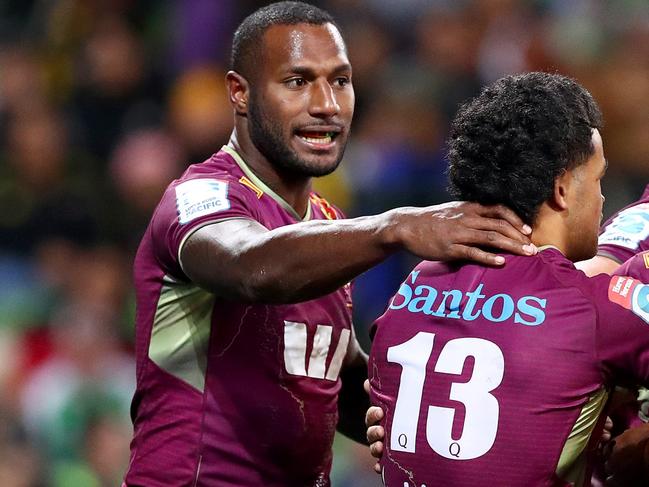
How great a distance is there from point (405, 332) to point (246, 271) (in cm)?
48

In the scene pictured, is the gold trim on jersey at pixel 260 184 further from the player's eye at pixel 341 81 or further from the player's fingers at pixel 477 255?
the player's fingers at pixel 477 255

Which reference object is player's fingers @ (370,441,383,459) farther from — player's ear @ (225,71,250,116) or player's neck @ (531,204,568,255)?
player's ear @ (225,71,250,116)

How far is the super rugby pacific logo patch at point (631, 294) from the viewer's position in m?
2.92

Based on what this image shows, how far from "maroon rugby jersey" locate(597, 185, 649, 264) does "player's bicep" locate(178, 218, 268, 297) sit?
1099 millimetres

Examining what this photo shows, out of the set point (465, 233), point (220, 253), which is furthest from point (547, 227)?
point (220, 253)

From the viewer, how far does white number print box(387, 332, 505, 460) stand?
2.99 meters

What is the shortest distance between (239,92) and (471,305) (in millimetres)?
1596

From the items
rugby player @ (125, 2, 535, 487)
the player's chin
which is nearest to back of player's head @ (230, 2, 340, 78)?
rugby player @ (125, 2, 535, 487)

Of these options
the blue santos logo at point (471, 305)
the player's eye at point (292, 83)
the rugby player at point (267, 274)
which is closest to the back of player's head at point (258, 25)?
the rugby player at point (267, 274)

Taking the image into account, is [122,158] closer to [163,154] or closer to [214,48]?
[163,154]

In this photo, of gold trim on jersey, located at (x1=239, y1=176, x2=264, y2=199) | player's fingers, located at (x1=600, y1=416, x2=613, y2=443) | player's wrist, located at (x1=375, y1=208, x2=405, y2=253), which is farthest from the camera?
gold trim on jersey, located at (x1=239, y1=176, x2=264, y2=199)

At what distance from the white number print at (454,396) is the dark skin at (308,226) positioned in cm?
23

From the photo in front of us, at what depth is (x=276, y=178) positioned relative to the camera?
166 inches

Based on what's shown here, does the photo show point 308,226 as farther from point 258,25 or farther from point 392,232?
point 258,25
